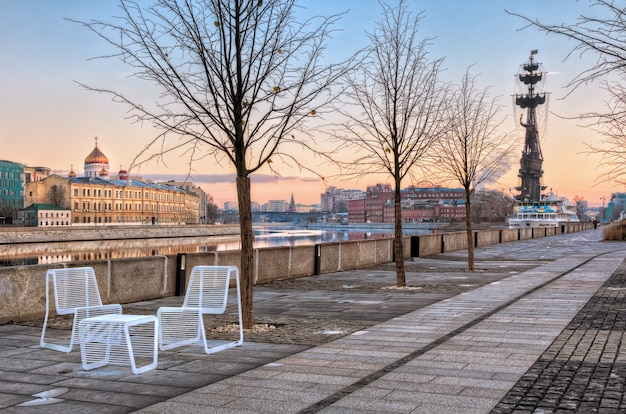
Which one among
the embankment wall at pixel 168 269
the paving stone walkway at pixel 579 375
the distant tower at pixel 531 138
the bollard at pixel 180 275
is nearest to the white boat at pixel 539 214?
the distant tower at pixel 531 138

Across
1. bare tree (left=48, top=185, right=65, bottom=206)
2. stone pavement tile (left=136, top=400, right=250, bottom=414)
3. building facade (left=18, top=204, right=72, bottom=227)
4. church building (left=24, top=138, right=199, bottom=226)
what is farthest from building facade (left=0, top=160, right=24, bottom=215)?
stone pavement tile (left=136, top=400, right=250, bottom=414)

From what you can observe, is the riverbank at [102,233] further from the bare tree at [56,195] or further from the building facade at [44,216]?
the bare tree at [56,195]

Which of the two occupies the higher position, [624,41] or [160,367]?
[624,41]

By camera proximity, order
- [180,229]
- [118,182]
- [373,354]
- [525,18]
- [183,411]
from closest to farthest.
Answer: [183,411] < [525,18] < [373,354] < [180,229] < [118,182]

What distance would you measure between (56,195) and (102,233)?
114ft

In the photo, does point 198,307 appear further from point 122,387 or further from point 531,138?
point 531,138

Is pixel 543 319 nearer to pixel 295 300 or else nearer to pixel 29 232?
pixel 295 300

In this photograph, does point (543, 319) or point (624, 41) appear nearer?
point (624, 41)

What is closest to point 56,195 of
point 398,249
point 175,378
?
point 398,249

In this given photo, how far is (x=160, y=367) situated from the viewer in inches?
297

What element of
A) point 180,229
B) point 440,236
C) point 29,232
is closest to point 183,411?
point 440,236

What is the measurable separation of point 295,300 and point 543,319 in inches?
211

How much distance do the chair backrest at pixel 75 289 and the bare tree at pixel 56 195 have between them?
13984cm

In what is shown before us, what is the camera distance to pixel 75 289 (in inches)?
348
